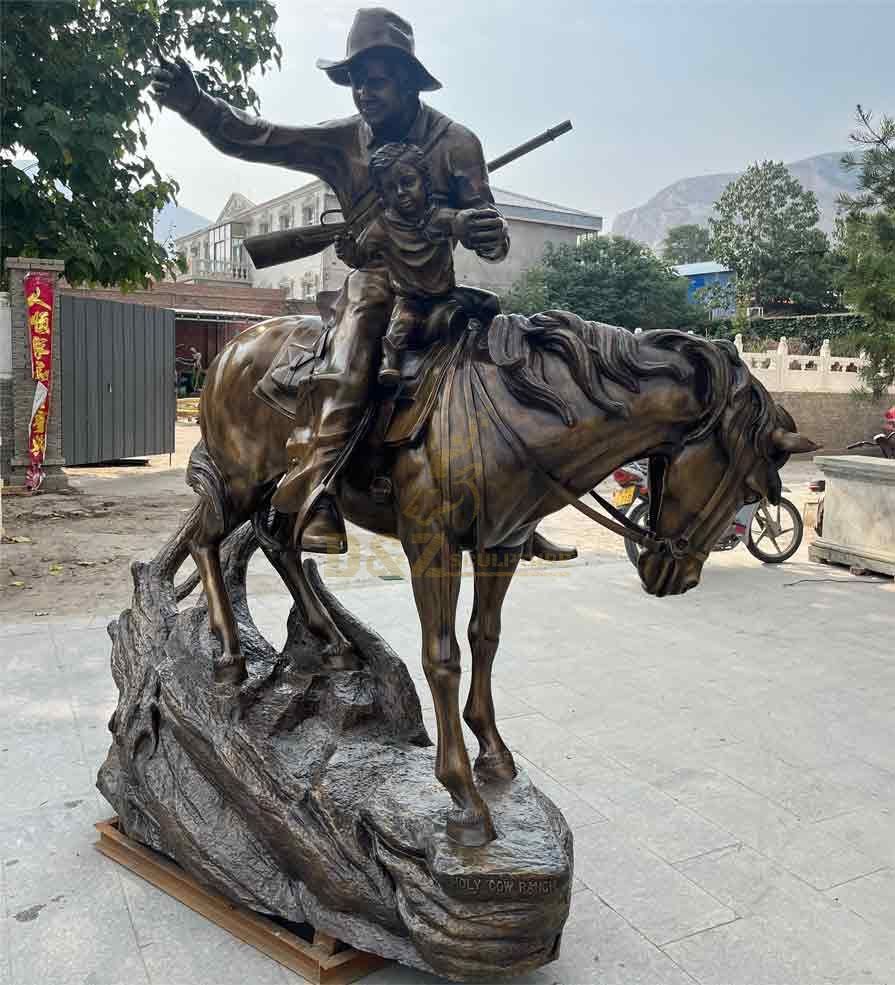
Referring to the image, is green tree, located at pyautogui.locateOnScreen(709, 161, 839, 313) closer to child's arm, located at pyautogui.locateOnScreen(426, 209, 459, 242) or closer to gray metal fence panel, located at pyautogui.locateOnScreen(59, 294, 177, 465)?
gray metal fence panel, located at pyautogui.locateOnScreen(59, 294, 177, 465)

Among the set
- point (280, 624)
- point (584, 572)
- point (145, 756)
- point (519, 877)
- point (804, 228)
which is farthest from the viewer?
point (804, 228)

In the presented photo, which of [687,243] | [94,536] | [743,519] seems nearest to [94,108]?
[94,536]

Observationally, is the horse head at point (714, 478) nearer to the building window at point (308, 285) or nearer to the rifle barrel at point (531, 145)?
the rifle barrel at point (531, 145)

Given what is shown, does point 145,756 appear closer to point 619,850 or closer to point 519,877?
point 519,877

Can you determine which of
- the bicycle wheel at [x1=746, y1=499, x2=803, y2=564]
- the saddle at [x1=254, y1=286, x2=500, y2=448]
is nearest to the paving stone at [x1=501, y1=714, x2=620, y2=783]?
the saddle at [x1=254, y1=286, x2=500, y2=448]

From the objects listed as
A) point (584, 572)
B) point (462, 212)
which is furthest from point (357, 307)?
point (584, 572)

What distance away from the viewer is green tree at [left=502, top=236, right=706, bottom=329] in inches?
1003

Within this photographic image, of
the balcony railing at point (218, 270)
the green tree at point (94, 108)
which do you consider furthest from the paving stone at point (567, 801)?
the balcony railing at point (218, 270)

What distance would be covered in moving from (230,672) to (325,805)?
23.4 inches

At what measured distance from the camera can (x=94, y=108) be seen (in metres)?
8.87

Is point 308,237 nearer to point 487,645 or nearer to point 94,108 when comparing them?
point 487,645

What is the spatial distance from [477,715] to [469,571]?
4909 mm

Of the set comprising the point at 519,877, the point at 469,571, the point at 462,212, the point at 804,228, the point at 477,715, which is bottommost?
the point at 469,571

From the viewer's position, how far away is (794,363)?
18703mm
